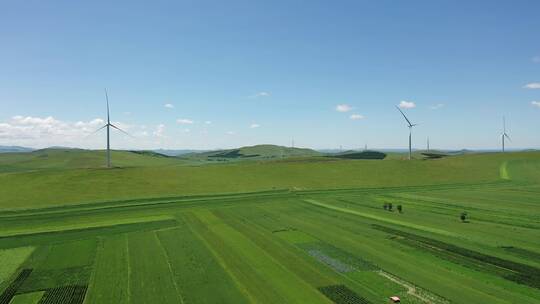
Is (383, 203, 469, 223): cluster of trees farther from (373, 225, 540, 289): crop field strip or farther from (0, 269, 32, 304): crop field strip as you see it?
(0, 269, 32, 304): crop field strip

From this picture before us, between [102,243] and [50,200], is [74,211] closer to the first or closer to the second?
[50,200]

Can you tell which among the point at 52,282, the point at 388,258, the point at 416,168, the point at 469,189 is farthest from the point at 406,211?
the point at 416,168

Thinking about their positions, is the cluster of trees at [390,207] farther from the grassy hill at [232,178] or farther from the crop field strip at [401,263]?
the grassy hill at [232,178]

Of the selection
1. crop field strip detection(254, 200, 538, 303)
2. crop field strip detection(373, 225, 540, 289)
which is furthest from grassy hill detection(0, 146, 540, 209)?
crop field strip detection(373, 225, 540, 289)

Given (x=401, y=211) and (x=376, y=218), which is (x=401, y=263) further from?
(x=401, y=211)

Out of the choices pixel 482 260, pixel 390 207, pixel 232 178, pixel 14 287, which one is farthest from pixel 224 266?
pixel 232 178

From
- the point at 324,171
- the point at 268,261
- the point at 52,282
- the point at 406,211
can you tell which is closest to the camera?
the point at 52,282
